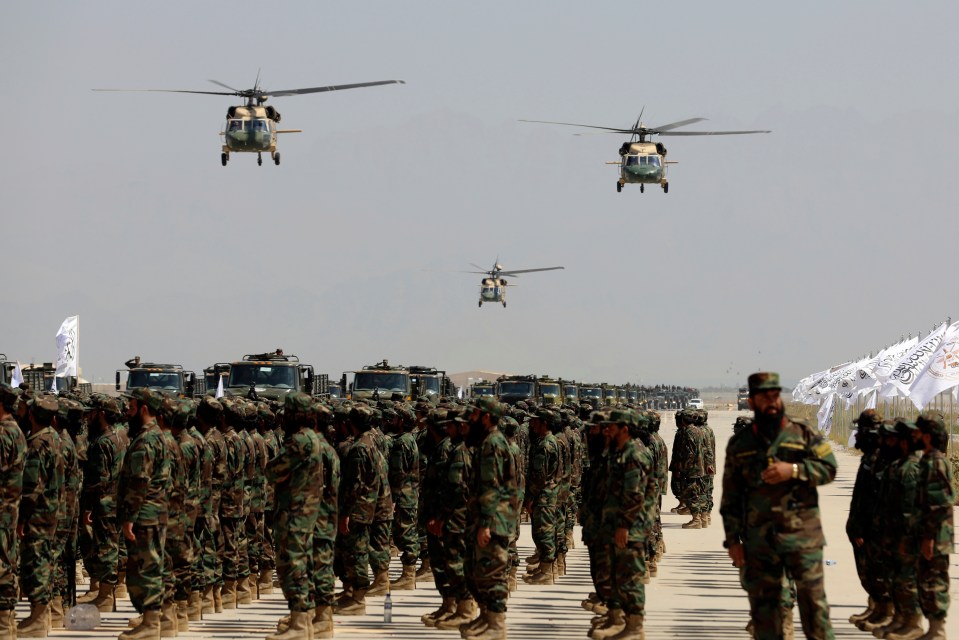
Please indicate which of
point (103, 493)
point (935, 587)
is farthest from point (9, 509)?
point (935, 587)

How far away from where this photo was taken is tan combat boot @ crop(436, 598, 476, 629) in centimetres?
1378

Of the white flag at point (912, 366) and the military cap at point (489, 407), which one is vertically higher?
the white flag at point (912, 366)

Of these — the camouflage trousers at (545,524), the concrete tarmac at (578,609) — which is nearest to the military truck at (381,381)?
the concrete tarmac at (578,609)

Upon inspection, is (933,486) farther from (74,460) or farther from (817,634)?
(74,460)

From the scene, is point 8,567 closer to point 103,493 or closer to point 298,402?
point 103,493

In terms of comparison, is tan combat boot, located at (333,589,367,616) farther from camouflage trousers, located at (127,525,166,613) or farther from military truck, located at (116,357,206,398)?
military truck, located at (116,357,206,398)

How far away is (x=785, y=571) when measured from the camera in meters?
10.1

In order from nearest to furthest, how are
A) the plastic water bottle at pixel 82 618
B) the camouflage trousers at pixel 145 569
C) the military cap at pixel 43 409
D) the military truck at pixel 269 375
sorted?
the camouflage trousers at pixel 145 569, the military cap at pixel 43 409, the plastic water bottle at pixel 82 618, the military truck at pixel 269 375

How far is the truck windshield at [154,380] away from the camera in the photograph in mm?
39406

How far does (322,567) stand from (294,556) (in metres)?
0.50

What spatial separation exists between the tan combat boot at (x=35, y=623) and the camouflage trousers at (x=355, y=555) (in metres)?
2.86

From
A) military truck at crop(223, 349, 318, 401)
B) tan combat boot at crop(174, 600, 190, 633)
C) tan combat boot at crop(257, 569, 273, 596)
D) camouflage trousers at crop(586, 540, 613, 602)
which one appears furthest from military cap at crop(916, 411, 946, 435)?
military truck at crop(223, 349, 318, 401)

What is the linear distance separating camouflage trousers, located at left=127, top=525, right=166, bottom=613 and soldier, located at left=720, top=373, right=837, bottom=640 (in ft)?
15.0

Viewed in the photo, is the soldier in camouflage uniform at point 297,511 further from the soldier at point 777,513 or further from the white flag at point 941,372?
the white flag at point 941,372
